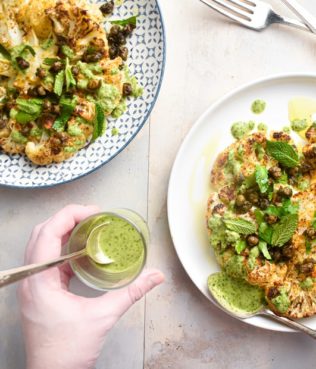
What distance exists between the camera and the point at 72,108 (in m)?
2.42

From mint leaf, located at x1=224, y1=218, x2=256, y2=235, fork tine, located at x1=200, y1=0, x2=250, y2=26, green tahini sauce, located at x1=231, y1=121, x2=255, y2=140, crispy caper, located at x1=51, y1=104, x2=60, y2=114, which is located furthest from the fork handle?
crispy caper, located at x1=51, y1=104, x2=60, y2=114

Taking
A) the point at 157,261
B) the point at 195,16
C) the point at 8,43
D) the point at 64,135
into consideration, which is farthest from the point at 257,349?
the point at 8,43

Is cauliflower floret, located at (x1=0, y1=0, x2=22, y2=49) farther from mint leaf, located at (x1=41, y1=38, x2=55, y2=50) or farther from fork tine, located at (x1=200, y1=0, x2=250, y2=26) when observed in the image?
fork tine, located at (x1=200, y1=0, x2=250, y2=26)

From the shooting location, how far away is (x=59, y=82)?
2404 millimetres

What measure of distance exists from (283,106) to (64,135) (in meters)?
0.96

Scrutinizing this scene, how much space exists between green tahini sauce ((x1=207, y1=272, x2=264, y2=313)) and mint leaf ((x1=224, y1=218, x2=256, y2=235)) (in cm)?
24

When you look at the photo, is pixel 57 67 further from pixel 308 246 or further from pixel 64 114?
pixel 308 246

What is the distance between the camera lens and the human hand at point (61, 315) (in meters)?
2.20

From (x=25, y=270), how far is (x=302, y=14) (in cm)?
161

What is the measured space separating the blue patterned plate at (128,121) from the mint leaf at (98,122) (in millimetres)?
58

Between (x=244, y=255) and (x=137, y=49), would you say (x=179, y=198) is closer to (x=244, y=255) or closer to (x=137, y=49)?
(x=244, y=255)

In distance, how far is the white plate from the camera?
8.38ft

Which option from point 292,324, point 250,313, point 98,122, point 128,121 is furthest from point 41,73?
point 292,324

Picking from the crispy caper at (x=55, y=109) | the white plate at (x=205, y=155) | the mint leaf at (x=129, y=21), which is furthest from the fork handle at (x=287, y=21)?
the crispy caper at (x=55, y=109)
